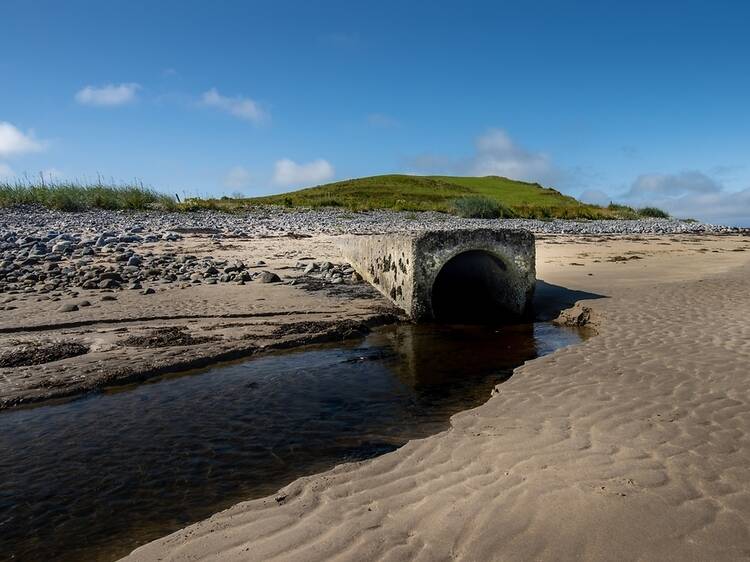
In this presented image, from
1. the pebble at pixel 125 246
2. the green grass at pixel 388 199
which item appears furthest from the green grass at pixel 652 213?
the pebble at pixel 125 246

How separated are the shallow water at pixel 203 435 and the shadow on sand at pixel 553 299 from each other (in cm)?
241

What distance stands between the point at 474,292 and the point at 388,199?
37.9 m

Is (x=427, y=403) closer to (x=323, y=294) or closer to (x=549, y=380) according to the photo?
(x=549, y=380)

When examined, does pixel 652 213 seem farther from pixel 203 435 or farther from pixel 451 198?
pixel 203 435

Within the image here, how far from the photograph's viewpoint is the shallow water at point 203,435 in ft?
11.1

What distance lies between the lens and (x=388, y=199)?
48.3 meters

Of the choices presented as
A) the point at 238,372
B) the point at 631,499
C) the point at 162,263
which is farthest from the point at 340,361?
the point at 162,263

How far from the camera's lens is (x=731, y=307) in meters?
8.72

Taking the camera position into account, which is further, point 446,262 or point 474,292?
point 474,292

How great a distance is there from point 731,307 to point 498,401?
5662 mm

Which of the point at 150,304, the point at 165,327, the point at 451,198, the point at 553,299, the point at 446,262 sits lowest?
the point at 553,299

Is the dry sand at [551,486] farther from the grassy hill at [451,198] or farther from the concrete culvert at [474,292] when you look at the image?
the grassy hill at [451,198]

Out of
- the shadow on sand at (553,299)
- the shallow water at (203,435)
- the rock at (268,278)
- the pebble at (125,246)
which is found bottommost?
the shallow water at (203,435)

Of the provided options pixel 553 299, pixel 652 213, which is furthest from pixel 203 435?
pixel 652 213
